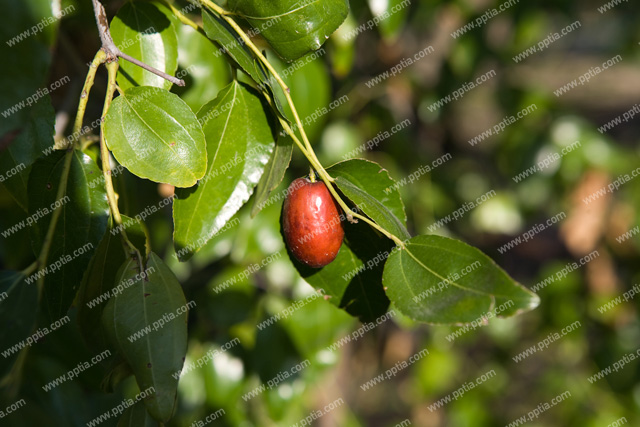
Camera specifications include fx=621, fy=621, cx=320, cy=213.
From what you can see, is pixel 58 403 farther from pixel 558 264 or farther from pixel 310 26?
pixel 558 264

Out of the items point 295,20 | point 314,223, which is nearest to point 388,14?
point 295,20

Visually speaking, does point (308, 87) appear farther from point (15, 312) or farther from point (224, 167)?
point (15, 312)

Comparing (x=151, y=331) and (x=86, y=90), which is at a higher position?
(x=86, y=90)

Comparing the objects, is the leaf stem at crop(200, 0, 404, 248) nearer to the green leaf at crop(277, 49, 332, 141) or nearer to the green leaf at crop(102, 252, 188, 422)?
the green leaf at crop(102, 252, 188, 422)

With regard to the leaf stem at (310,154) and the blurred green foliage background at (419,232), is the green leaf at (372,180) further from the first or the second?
the blurred green foliage background at (419,232)

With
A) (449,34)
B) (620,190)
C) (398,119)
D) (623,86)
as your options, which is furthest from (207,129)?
(623,86)

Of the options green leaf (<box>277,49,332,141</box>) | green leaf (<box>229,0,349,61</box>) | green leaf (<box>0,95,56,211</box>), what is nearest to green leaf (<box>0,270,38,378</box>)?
green leaf (<box>0,95,56,211</box>)
